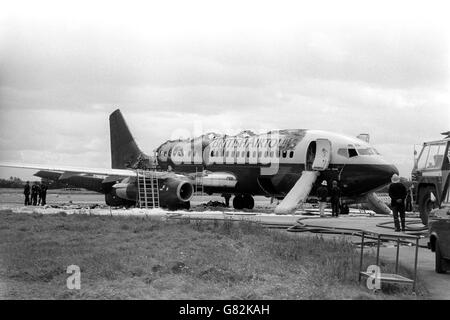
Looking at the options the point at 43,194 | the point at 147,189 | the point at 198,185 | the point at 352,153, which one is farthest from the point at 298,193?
the point at 43,194

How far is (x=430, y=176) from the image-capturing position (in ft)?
70.1

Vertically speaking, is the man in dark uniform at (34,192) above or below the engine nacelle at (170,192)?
below

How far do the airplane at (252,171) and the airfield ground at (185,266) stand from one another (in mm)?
14440

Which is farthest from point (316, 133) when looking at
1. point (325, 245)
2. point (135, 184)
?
point (325, 245)

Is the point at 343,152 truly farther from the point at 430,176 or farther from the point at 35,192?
the point at 35,192

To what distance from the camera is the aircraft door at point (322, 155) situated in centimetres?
3170

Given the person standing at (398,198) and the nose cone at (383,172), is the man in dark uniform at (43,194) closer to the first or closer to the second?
the nose cone at (383,172)

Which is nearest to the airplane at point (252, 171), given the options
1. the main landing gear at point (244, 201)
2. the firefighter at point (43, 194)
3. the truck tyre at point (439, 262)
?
the main landing gear at point (244, 201)

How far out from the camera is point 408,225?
908 inches

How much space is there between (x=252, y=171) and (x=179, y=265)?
23517 millimetres

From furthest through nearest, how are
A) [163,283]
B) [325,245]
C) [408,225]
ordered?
[408,225] < [325,245] < [163,283]

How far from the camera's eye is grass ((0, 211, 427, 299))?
9508 mm
